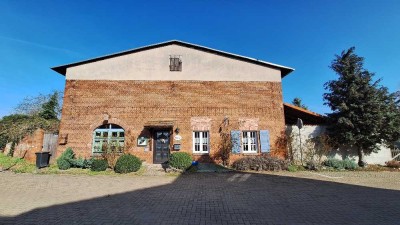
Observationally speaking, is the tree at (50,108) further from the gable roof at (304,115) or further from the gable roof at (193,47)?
the gable roof at (304,115)

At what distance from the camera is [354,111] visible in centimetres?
1427

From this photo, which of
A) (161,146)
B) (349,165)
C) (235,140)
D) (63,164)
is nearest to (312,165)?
(349,165)

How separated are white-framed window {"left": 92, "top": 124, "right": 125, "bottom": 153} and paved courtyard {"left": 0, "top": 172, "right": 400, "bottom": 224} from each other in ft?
14.5

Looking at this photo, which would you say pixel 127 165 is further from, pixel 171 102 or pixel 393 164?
pixel 393 164

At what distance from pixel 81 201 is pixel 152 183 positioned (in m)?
3.13

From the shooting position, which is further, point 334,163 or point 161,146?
point 161,146

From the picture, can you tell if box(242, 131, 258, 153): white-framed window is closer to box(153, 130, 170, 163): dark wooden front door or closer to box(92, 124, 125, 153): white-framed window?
box(153, 130, 170, 163): dark wooden front door

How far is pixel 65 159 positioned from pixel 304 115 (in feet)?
51.6

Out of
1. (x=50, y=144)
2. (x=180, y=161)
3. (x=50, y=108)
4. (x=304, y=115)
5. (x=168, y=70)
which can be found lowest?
(x=180, y=161)

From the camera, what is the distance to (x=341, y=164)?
13.7 m

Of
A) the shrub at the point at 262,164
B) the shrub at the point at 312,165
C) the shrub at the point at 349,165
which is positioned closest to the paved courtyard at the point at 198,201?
the shrub at the point at 262,164

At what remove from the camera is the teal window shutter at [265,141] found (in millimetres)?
14883

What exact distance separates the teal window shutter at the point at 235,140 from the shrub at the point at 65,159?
9.58 metres

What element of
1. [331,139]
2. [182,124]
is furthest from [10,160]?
[331,139]
